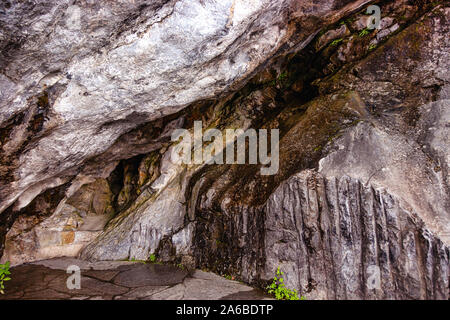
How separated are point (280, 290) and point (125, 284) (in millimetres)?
2600

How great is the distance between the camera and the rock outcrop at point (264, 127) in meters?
3.76

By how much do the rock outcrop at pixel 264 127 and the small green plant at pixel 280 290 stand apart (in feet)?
0.43

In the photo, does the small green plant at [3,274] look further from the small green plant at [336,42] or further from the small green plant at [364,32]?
the small green plant at [364,32]

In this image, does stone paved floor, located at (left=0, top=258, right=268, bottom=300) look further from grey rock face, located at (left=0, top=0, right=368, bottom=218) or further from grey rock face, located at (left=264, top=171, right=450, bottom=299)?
grey rock face, located at (left=0, top=0, right=368, bottom=218)

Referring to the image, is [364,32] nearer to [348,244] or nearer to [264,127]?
[264,127]

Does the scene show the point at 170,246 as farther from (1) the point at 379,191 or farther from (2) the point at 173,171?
(1) the point at 379,191

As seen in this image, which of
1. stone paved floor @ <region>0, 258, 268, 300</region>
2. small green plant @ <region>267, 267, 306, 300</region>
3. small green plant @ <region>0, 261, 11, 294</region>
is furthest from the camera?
small green plant @ <region>0, 261, 11, 294</region>

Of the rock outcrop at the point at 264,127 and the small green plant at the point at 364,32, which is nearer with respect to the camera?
the rock outcrop at the point at 264,127

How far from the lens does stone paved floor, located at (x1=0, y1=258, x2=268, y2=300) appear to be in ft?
14.0

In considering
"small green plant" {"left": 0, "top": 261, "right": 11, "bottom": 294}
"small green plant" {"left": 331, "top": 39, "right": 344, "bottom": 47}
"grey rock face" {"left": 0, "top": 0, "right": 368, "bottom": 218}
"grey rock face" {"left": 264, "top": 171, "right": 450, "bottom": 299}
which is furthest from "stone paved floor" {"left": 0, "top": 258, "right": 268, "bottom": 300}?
"small green plant" {"left": 331, "top": 39, "right": 344, "bottom": 47}

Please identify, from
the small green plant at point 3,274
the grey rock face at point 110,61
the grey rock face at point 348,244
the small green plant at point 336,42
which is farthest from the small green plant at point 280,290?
the small green plant at point 336,42

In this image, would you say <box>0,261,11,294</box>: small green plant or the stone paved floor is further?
<box>0,261,11,294</box>: small green plant

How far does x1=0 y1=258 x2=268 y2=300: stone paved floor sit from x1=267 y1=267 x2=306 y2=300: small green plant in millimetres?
180
